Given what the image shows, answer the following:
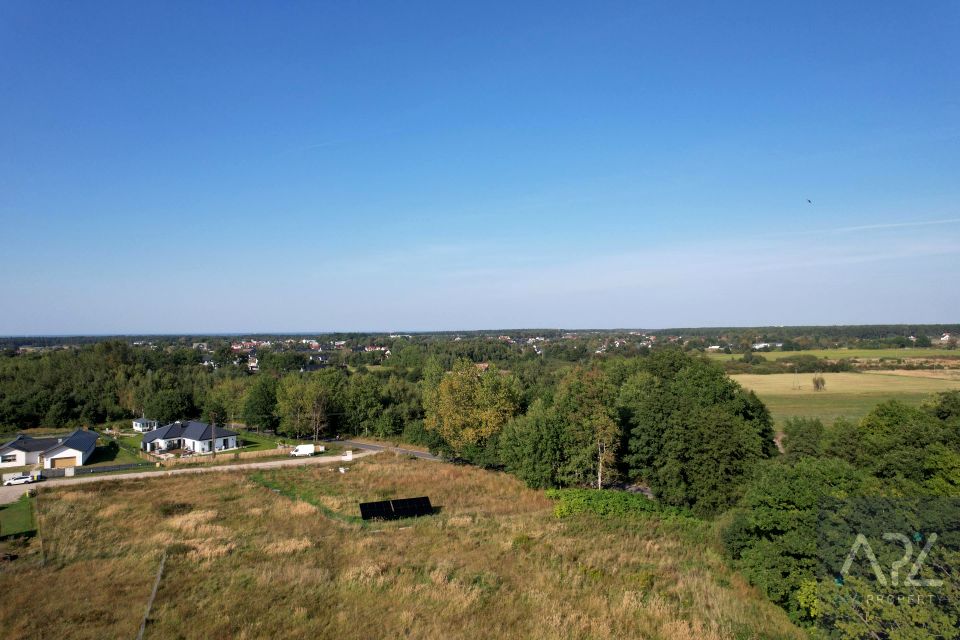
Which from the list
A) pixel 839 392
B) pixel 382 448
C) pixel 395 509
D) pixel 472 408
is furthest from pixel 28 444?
pixel 839 392

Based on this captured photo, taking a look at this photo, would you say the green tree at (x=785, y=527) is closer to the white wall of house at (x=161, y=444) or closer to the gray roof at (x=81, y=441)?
the gray roof at (x=81, y=441)

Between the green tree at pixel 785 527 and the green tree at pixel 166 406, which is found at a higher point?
the green tree at pixel 785 527

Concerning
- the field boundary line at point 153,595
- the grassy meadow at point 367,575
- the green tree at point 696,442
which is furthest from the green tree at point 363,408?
the field boundary line at point 153,595

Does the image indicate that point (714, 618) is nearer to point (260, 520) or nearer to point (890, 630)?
point (890, 630)

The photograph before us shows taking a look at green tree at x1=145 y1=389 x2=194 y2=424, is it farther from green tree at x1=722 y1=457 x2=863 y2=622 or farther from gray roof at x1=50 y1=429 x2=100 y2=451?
green tree at x1=722 y1=457 x2=863 y2=622

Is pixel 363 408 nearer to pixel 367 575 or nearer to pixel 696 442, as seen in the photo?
pixel 696 442

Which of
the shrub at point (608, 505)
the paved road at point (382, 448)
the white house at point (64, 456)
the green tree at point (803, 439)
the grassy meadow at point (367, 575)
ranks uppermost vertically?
the green tree at point (803, 439)

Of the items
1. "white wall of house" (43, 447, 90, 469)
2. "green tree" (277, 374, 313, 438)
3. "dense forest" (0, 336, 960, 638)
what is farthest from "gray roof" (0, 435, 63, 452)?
"green tree" (277, 374, 313, 438)
